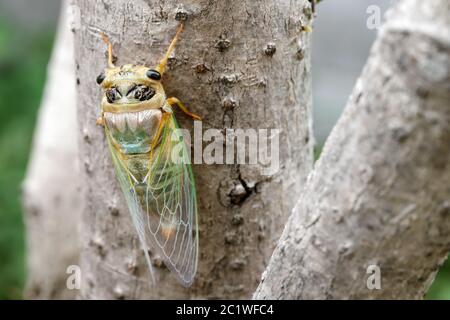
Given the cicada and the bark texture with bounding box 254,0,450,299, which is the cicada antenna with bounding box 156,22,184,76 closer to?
the cicada

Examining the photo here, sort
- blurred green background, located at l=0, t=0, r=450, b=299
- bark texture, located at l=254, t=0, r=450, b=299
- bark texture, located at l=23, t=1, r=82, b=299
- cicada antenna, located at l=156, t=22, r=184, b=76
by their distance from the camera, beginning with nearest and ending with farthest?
bark texture, located at l=254, t=0, r=450, b=299, cicada antenna, located at l=156, t=22, r=184, b=76, bark texture, located at l=23, t=1, r=82, b=299, blurred green background, located at l=0, t=0, r=450, b=299

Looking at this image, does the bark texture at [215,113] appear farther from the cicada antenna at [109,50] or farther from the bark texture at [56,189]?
the bark texture at [56,189]

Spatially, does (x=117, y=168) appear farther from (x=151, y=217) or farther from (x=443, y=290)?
(x=443, y=290)

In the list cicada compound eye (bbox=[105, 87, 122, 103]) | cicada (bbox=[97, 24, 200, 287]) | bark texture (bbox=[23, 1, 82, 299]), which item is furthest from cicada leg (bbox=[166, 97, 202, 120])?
bark texture (bbox=[23, 1, 82, 299])

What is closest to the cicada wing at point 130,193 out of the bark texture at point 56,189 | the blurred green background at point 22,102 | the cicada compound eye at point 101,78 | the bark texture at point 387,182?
the cicada compound eye at point 101,78

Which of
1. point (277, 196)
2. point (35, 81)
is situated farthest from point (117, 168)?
point (35, 81)

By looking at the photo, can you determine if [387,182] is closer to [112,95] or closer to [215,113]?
[215,113]
